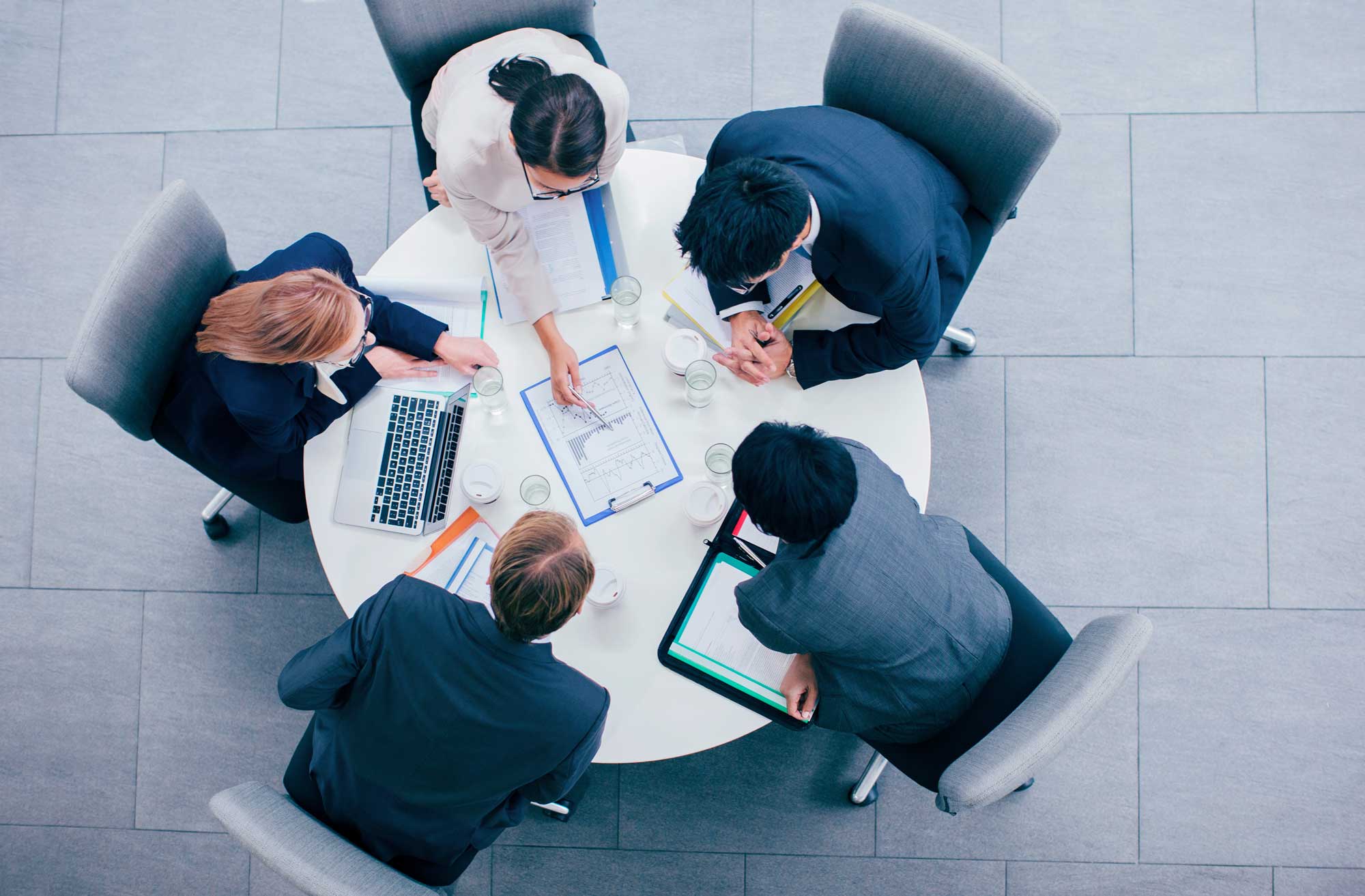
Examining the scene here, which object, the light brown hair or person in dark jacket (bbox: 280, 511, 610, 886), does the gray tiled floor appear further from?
the light brown hair

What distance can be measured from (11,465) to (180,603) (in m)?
0.67

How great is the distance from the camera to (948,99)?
1.68m

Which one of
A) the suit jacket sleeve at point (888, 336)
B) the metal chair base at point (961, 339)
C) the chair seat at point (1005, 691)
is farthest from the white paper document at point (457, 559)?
the metal chair base at point (961, 339)

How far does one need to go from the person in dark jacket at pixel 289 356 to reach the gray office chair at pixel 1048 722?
1.17 metres

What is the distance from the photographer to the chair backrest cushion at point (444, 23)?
5.95 feet

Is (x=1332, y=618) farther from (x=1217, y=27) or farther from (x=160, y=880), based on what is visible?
(x=160, y=880)

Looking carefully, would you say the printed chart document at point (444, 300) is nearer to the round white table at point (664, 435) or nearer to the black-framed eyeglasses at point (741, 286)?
the round white table at point (664, 435)

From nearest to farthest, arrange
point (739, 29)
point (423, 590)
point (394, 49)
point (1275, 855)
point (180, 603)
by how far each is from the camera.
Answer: point (423, 590), point (394, 49), point (1275, 855), point (180, 603), point (739, 29)

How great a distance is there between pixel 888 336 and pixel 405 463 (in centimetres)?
97

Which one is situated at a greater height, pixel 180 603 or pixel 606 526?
pixel 606 526

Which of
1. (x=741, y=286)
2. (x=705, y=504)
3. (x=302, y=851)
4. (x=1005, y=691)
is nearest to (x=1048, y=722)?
(x=1005, y=691)

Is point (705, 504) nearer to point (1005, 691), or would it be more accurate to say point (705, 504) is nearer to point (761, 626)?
point (761, 626)

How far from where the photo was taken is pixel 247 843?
146 centimetres

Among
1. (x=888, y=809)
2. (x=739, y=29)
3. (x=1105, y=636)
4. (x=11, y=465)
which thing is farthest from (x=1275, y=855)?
(x=11, y=465)
